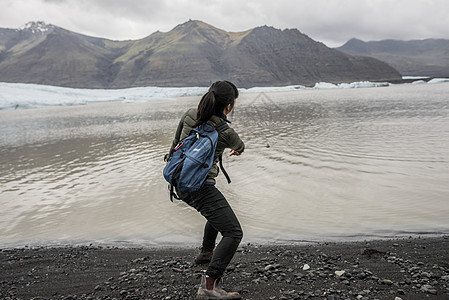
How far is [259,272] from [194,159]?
1.94m

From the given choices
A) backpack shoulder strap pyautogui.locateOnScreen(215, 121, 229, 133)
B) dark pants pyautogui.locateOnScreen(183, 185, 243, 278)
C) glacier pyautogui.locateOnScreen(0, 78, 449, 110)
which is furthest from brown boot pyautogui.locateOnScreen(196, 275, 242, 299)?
glacier pyautogui.locateOnScreen(0, 78, 449, 110)

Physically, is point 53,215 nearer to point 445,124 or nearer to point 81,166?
point 81,166

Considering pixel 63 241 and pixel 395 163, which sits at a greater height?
pixel 395 163

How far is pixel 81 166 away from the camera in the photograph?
486 inches

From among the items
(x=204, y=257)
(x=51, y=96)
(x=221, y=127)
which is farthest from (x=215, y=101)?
(x=51, y=96)

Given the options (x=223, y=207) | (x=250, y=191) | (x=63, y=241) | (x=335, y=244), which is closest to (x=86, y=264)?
(x=63, y=241)

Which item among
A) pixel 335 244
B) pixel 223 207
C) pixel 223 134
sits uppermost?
pixel 223 134

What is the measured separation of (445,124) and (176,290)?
1843 centimetres

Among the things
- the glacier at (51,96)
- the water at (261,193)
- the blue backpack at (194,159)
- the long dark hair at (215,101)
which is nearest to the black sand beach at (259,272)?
the water at (261,193)

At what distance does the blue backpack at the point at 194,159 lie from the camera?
331 cm

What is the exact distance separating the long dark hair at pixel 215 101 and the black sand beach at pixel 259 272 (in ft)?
7.04

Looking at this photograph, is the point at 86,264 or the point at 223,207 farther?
the point at 86,264

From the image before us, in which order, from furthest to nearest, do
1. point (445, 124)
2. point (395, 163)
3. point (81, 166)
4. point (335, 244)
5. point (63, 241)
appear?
point (445, 124) < point (81, 166) < point (395, 163) < point (63, 241) < point (335, 244)

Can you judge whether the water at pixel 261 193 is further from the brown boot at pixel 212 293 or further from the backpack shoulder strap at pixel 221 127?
the backpack shoulder strap at pixel 221 127
